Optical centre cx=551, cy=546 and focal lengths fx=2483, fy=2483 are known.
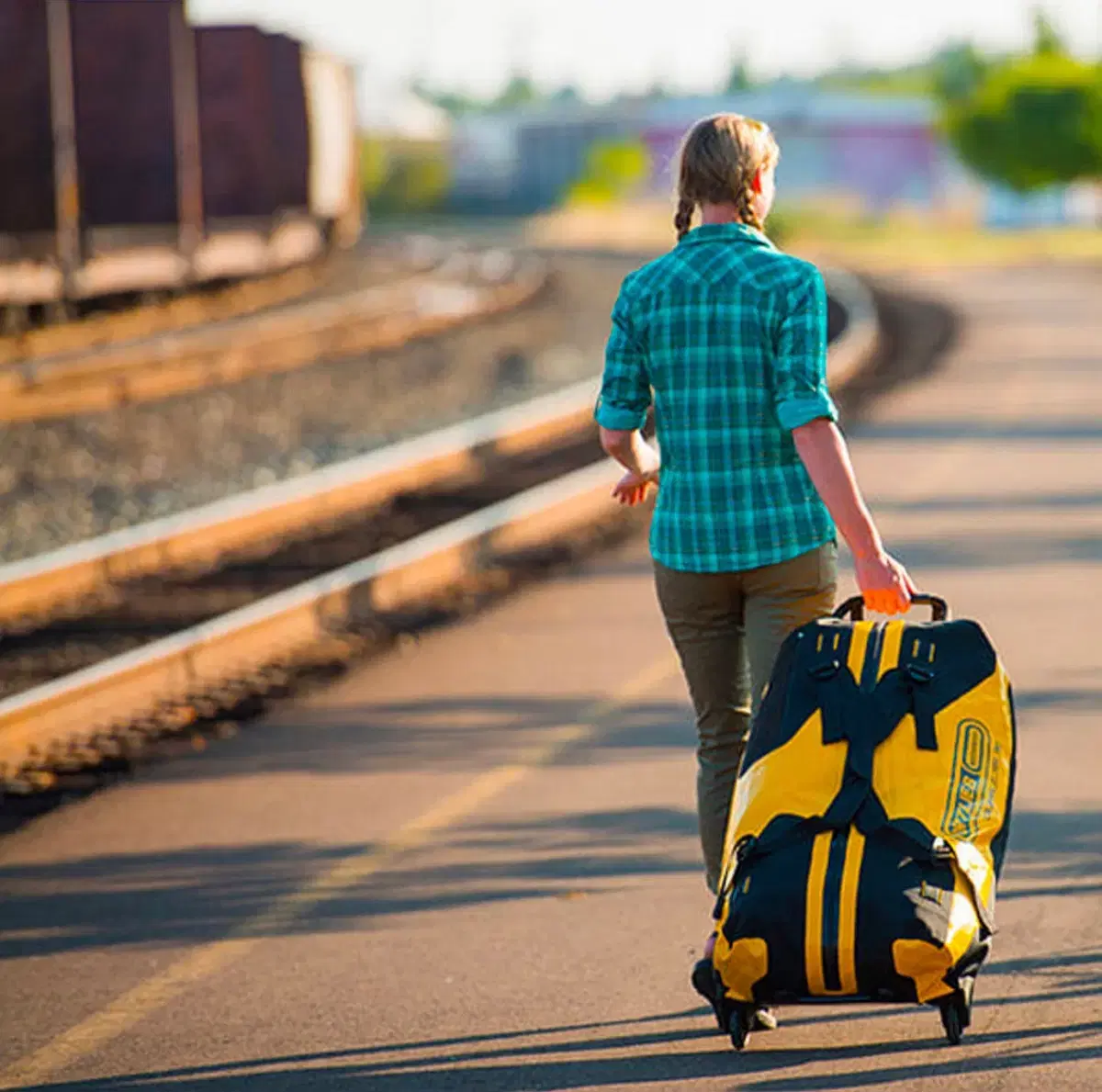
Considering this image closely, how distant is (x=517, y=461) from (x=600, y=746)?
1062 centimetres

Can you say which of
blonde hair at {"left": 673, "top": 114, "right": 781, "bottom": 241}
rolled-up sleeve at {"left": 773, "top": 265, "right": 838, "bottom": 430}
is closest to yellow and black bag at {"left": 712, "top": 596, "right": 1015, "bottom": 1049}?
rolled-up sleeve at {"left": 773, "top": 265, "right": 838, "bottom": 430}

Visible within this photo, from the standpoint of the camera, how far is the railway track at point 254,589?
884 centimetres

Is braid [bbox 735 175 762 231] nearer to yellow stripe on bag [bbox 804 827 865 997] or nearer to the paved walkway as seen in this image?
yellow stripe on bag [bbox 804 827 865 997]

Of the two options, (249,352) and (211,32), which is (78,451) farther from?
(211,32)

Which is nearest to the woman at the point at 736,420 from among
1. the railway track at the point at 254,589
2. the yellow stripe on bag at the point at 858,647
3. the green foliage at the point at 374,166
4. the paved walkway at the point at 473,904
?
Answer: the yellow stripe on bag at the point at 858,647

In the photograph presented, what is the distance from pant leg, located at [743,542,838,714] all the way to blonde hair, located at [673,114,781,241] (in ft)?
2.41

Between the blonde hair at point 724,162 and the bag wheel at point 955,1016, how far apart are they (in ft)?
5.43

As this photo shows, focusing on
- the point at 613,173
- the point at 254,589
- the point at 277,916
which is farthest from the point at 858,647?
the point at 613,173

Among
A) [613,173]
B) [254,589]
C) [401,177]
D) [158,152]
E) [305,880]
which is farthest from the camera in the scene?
[613,173]

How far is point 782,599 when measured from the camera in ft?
17.5

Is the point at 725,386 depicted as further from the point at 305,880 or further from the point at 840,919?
the point at 305,880

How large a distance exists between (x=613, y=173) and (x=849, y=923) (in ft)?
566

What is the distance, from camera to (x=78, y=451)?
1978 centimetres

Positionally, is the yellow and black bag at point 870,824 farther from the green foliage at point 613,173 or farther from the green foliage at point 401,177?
the green foliage at point 401,177
